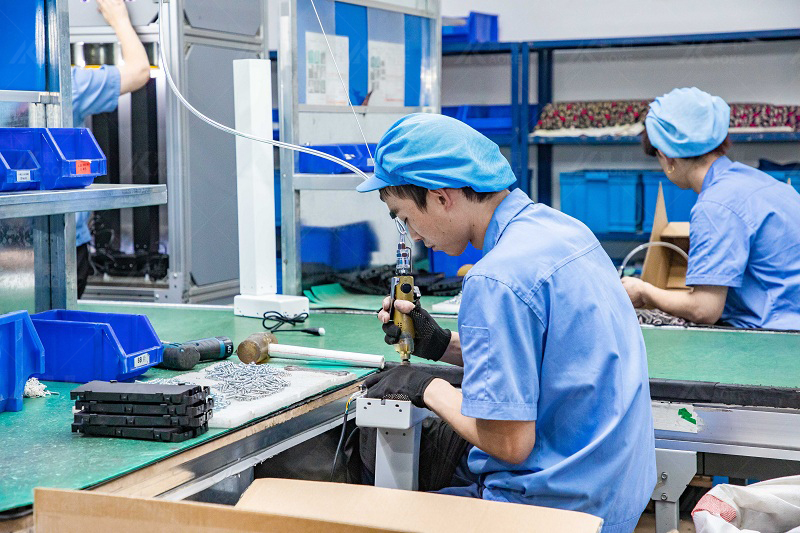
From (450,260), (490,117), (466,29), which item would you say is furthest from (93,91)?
→ (490,117)

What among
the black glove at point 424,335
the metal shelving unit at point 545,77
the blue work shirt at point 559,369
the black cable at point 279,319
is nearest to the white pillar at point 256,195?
the black cable at point 279,319

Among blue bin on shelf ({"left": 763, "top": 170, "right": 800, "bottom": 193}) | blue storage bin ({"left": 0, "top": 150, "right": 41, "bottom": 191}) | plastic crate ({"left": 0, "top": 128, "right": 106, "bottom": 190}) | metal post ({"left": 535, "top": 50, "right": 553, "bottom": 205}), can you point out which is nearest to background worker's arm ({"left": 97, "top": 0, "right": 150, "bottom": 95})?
plastic crate ({"left": 0, "top": 128, "right": 106, "bottom": 190})

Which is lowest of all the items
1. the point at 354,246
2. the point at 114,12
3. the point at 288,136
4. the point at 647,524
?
the point at 647,524

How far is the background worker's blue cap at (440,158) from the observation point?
5.71 feet

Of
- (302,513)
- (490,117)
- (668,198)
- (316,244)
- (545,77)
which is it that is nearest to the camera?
(302,513)

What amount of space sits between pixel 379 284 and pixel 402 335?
5.38ft

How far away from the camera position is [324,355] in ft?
7.67

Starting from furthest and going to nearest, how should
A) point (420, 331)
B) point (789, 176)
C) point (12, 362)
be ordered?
point (789, 176), point (420, 331), point (12, 362)

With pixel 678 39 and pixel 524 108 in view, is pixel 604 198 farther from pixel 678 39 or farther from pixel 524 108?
pixel 678 39

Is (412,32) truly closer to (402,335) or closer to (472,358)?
(402,335)

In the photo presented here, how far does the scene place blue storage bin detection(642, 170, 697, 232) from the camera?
519 cm

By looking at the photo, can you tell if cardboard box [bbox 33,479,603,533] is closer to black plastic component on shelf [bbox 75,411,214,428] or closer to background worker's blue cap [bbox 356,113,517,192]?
black plastic component on shelf [bbox 75,411,214,428]

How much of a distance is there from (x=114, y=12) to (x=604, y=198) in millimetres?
2983

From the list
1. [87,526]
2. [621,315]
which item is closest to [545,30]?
[621,315]
